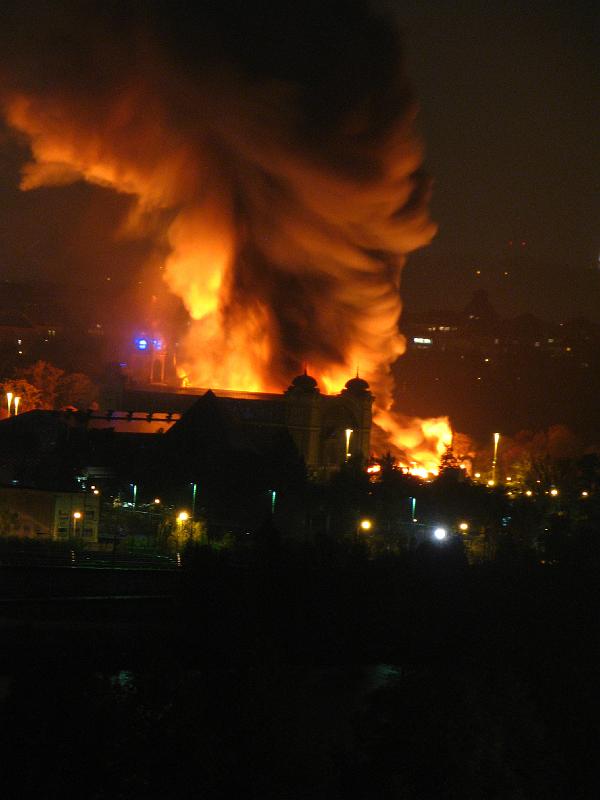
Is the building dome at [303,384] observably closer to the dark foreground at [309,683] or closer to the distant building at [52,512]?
the distant building at [52,512]

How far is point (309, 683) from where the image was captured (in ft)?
41.8

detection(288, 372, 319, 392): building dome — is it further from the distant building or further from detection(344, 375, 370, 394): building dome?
the distant building

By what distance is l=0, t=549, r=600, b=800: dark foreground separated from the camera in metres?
9.50

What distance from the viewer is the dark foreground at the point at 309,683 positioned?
9.50 meters

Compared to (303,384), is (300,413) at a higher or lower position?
lower

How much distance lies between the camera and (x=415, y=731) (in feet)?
34.8

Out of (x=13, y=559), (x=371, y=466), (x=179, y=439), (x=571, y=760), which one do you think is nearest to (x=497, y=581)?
(x=571, y=760)

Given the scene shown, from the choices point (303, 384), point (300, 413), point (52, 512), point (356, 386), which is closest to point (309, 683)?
point (52, 512)

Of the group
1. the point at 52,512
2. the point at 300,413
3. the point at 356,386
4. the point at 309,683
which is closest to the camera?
the point at 309,683

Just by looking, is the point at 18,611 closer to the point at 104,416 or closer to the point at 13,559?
the point at 13,559

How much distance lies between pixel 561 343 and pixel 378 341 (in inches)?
1100

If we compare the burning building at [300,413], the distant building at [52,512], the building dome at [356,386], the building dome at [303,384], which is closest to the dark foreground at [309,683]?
the distant building at [52,512]

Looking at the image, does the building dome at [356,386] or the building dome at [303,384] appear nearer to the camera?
the building dome at [303,384]

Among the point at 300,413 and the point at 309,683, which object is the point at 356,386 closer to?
the point at 300,413
